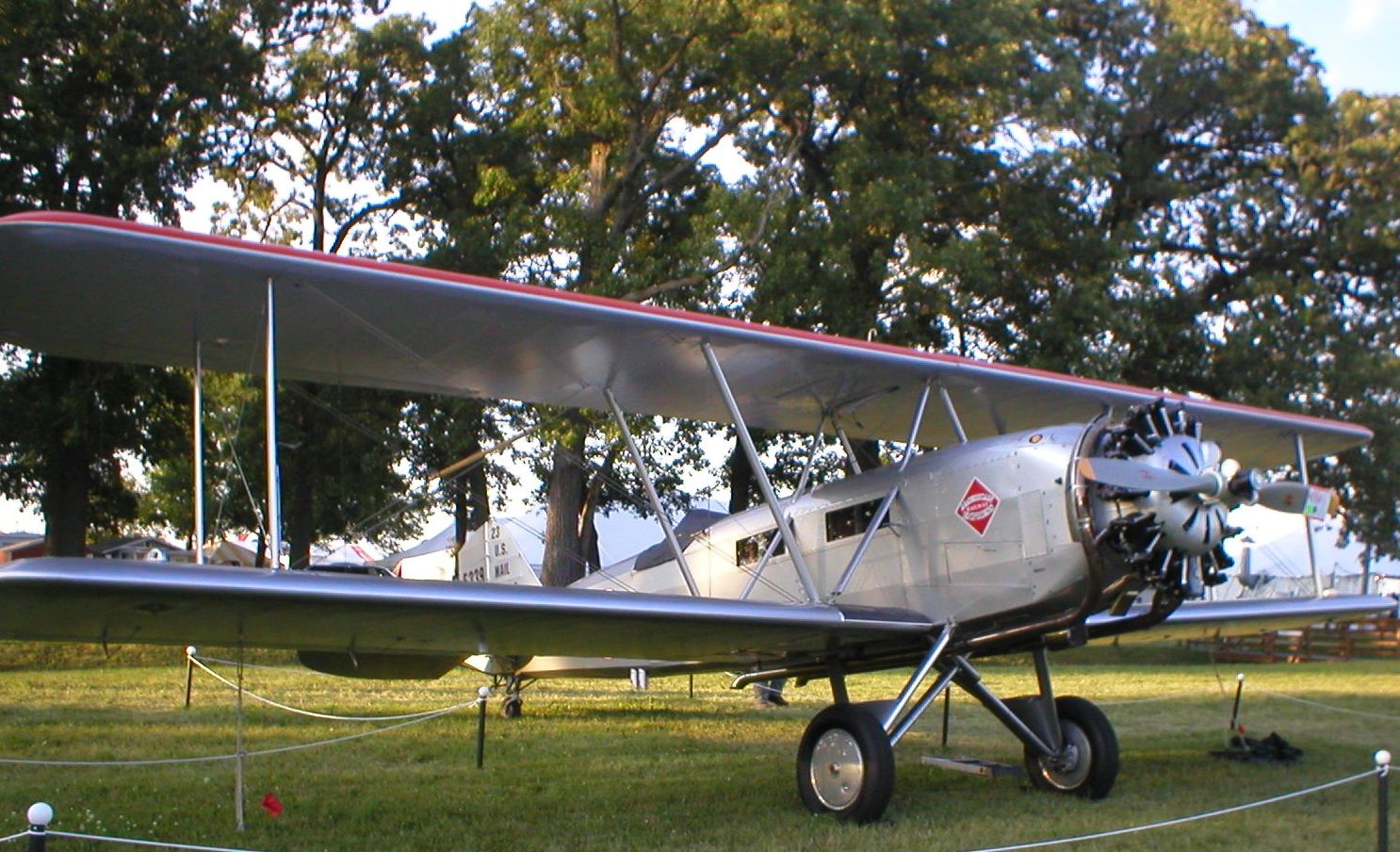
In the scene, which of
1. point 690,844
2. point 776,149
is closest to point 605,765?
point 690,844

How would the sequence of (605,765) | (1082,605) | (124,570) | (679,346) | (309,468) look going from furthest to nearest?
(309,468)
(605,765)
(679,346)
(1082,605)
(124,570)

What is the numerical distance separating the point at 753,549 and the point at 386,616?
3.73m

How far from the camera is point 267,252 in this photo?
714cm

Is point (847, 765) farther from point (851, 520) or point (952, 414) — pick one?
point (952, 414)

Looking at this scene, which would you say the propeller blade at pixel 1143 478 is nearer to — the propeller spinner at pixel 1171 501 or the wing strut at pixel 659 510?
the propeller spinner at pixel 1171 501

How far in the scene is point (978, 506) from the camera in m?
8.20

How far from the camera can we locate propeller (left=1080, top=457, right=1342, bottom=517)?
7.27 meters

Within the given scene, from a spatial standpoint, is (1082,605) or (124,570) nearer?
(124,570)

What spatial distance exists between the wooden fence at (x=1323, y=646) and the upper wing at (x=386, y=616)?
68.9 feet

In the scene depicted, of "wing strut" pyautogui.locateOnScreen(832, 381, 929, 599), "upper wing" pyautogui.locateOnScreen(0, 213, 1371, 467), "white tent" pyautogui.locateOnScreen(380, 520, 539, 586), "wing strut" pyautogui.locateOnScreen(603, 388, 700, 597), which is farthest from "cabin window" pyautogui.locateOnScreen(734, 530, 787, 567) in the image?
"white tent" pyautogui.locateOnScreen(380, 520, 539, 586)

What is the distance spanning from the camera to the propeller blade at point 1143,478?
7.25 metres

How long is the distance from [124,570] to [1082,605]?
5.48m

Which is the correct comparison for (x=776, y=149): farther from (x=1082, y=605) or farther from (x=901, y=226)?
(x=1082, y=605)

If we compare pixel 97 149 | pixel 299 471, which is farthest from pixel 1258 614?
pixel 97 149
